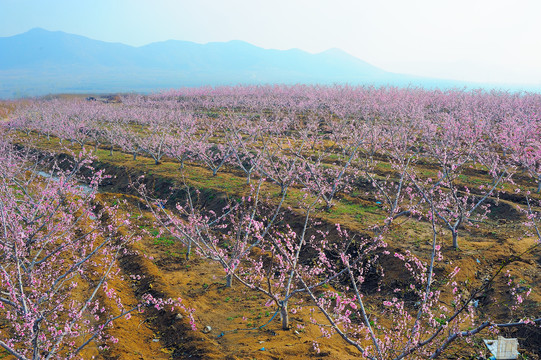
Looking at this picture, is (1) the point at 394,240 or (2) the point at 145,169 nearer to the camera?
(1) the point at 394,240

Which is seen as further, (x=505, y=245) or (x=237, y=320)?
(x=505, y=245)

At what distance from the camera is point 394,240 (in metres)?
14.6

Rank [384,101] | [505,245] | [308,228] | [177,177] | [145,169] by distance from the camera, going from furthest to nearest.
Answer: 1. [384,101]
2. [145,169]
3. [177,177]
4. [308,228]
5. [505,245]

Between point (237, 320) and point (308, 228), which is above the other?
point (308, 228)

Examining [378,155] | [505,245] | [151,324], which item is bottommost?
[151,324]

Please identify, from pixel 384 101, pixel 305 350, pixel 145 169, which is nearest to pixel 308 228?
pixel 305 350

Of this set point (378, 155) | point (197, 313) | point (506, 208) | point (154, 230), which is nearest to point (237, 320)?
point (197, 313)

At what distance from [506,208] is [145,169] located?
26336mm

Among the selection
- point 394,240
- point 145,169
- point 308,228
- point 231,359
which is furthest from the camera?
point 145,169

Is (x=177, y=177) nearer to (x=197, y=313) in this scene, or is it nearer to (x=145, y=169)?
(x=145, y=169)

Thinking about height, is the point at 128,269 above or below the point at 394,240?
below

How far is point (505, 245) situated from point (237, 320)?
37.2 feet

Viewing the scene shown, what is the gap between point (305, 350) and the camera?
27.5 ft

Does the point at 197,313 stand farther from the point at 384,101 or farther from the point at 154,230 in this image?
the point at 384,101
